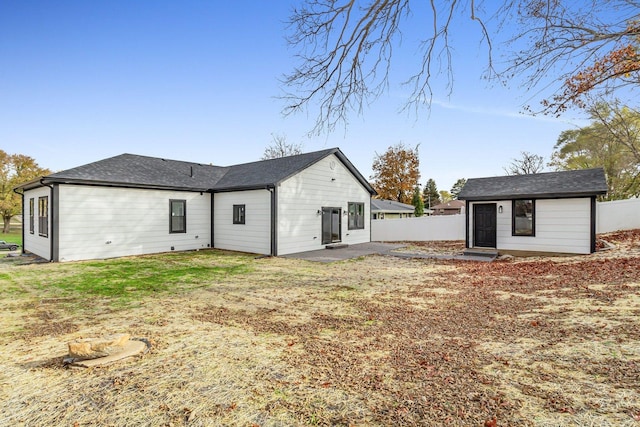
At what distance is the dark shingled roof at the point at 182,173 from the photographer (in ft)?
39.3

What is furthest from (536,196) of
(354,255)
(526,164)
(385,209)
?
(526,164)

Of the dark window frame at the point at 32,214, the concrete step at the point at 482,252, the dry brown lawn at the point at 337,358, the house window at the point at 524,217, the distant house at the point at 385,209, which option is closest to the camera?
the dry brown lawn at the point at 337,358

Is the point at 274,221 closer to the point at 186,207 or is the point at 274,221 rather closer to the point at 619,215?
the point at 186,207

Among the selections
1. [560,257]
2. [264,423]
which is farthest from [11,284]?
[560,257]

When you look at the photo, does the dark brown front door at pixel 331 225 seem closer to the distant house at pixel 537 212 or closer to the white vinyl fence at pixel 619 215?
→ the distant house at pixel 537 212

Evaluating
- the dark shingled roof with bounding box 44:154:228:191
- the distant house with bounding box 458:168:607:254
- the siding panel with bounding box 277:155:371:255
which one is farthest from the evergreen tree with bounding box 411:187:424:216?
the dark shingled roof with bounding box 44:154:228:191

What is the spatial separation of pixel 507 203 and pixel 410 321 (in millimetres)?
10734

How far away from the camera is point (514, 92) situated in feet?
19.4

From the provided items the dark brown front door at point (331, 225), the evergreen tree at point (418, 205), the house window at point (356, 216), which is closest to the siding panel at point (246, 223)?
the dark brown front door at point (331, 225)

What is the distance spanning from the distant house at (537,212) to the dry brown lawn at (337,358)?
18.3ft

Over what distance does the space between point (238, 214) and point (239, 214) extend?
0.07 meters

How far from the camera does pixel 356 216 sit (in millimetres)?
17516

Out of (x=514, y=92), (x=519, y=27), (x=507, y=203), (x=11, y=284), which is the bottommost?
(x=11, y=284)

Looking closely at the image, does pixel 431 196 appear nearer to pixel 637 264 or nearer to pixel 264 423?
pixel 637 264
